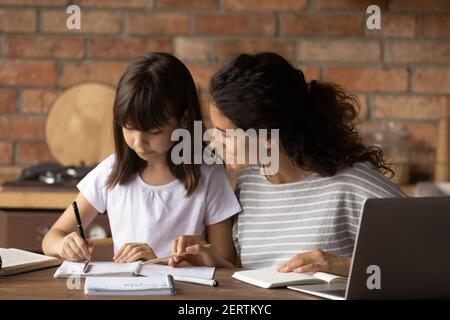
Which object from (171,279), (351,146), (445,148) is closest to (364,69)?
(445,148)

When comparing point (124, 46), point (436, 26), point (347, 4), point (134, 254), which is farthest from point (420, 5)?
point (134, 254)

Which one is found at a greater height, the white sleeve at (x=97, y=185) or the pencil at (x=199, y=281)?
the white sleeve at (x=97, y=185)

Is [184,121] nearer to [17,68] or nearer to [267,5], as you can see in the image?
[267,5]

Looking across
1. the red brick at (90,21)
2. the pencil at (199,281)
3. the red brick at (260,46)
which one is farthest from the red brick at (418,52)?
the pencil at (199,281)

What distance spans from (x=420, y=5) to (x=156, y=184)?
1375 millimetres

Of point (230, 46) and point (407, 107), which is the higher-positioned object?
point (230, 46)

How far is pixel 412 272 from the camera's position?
130cm

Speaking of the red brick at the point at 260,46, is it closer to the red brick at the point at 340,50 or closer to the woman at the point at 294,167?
the red brick at the point at 340,50

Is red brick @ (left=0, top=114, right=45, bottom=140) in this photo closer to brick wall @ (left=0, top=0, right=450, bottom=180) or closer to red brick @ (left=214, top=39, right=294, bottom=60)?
brick wall @ (left=0, top=0, right=450, bottom=180)

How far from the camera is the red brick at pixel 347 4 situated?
9.20 ft

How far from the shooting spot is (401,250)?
127cm

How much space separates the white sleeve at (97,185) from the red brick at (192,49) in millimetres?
997
